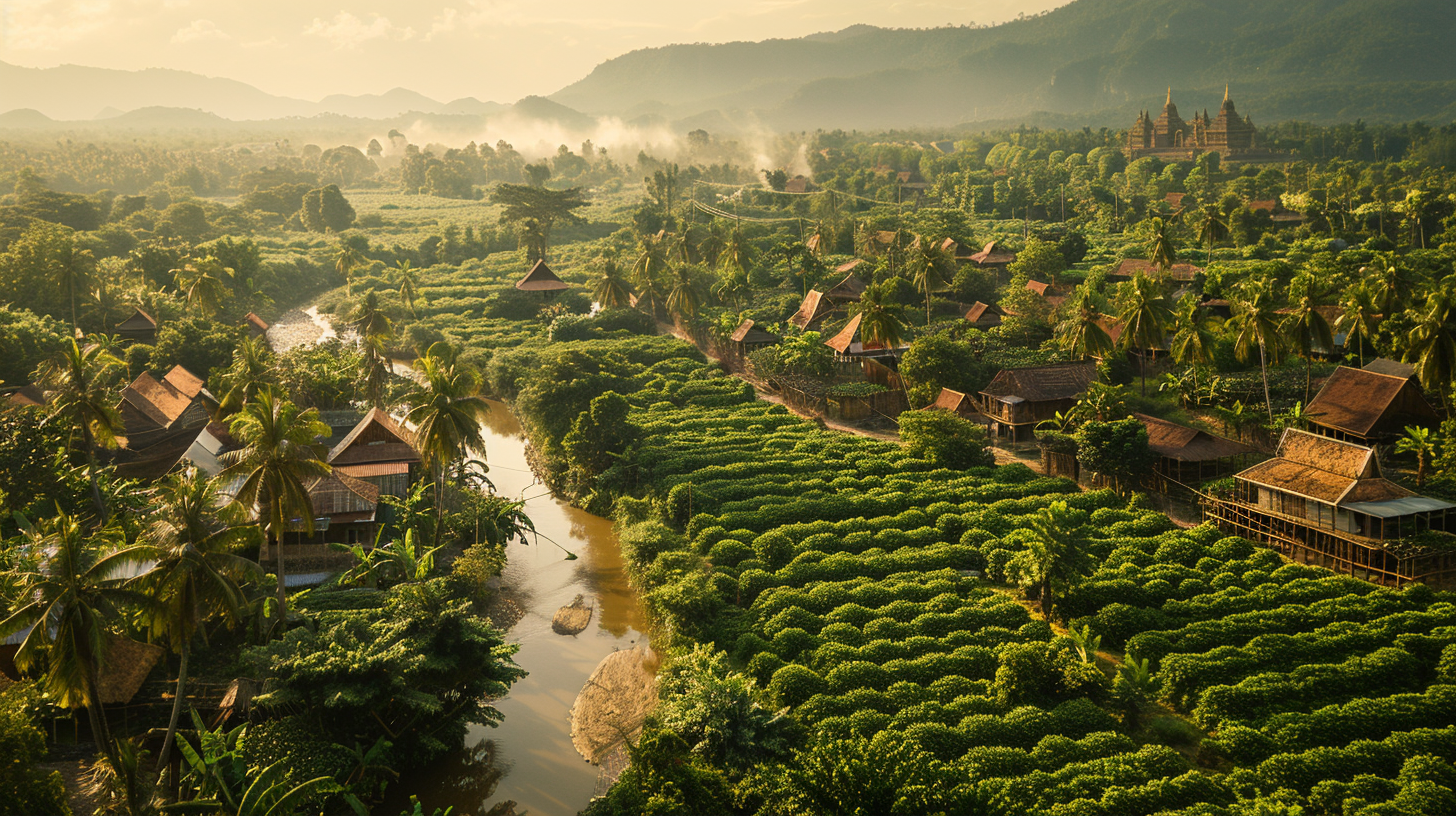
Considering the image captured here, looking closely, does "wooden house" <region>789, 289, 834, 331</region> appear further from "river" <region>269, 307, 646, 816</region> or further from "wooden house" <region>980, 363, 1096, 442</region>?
"river" <region>269, 307, 646, 816</region>

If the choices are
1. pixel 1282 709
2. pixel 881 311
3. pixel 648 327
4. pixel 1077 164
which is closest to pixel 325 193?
pixel 648 327

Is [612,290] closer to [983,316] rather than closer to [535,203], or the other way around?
[983,316]

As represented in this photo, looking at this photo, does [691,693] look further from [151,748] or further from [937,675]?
[151,748]

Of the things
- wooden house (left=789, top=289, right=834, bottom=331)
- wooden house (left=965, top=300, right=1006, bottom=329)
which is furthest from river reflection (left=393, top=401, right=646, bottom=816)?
wooden house (left=965, top=300, right=1006, bottom=329)

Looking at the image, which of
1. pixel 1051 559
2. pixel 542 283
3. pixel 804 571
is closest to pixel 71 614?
pixel 804 571

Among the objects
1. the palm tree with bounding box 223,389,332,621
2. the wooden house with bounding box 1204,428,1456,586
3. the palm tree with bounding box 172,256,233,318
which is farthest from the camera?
the palm tree with bounding box 172,256,233,318
